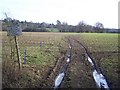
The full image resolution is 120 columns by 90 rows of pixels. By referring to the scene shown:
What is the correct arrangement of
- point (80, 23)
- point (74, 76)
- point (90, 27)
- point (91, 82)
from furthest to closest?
point (80, 23), point (90, 27), point (74, 76), point (91, 82)

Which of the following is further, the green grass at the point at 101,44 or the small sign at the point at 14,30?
the green grass at the point at 101,44

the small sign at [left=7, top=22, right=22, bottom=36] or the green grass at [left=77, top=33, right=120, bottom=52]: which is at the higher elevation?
the small sign at [left=7, top=22, right=22, bottom=36]

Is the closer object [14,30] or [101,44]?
[14,30]

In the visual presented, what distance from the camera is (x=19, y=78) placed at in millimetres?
13109

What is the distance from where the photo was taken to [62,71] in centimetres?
1714

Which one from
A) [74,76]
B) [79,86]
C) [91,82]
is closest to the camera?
[79,86]

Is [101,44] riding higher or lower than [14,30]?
lower

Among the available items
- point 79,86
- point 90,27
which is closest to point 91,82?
point 79,86

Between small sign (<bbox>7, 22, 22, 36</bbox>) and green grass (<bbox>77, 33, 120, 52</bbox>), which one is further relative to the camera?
green grass (<bbox>77, 33, 120, 52</bbox>)

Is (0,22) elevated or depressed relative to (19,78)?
elevated

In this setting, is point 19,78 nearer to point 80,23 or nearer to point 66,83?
point 66,83

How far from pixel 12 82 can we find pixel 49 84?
1.72 metres

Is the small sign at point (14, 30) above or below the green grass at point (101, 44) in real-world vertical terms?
above

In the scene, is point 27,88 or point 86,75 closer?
point 27,88
